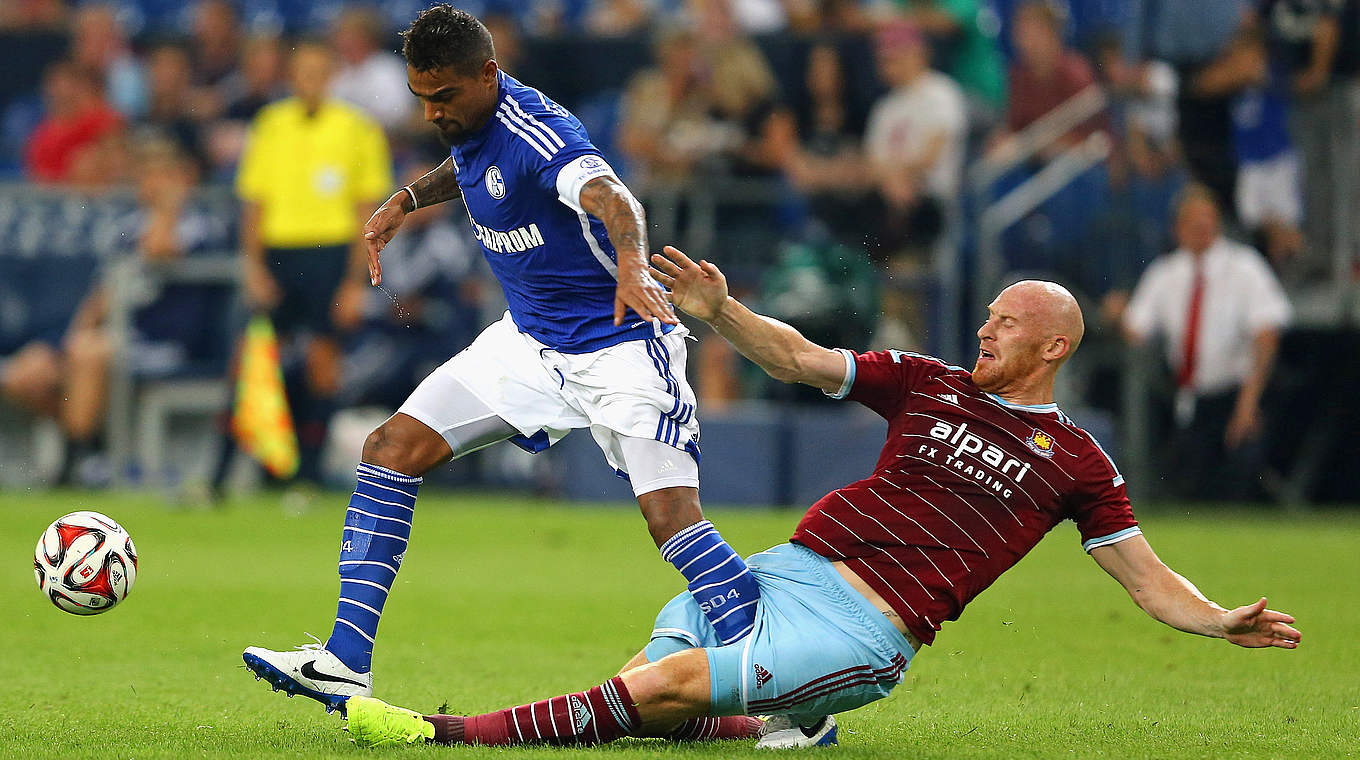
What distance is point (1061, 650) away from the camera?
700 centimetres

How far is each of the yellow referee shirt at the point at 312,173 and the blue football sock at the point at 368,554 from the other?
8.08 metres

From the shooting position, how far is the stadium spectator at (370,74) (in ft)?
51.0

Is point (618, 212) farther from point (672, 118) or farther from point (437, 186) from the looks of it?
point (672, 118)

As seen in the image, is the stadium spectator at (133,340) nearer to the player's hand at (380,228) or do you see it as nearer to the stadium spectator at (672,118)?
the stadium spectator at (672,118)

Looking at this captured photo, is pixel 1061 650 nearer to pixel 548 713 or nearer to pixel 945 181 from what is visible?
pixel 548 713

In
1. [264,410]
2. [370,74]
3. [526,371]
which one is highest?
[370,74]

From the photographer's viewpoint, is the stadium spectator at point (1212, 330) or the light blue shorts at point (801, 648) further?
the stadium spectator at point (1212, 330)

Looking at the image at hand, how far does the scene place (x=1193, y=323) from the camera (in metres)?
12.7

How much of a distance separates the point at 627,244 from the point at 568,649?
263 cm

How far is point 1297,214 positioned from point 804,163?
13.1 ft

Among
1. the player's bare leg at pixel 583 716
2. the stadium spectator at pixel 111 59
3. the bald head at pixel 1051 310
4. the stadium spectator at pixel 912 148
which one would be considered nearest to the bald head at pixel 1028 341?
the bald head at pixel 1051 310

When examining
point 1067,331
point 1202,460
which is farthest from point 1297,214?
point 1067,331

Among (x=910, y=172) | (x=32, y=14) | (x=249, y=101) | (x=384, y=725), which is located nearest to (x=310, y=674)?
(x=384, y=725)

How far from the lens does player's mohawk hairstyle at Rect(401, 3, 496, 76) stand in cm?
511
